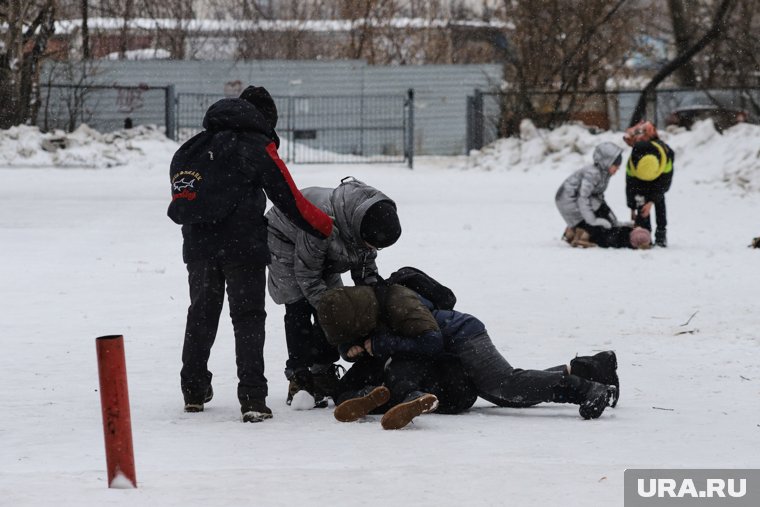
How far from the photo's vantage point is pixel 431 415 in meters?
5.79

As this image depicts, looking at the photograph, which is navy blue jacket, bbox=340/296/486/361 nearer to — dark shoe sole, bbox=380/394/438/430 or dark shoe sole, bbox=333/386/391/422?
dark shoe sole, bbox=333/386/391/422

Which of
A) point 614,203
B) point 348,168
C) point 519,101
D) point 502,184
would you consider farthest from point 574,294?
point 519,101

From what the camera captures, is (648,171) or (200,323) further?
(648,171)

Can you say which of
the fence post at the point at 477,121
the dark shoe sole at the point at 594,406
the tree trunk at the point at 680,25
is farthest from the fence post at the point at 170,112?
the dark shoe sole at the point at 594,406

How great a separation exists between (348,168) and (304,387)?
2016 centimetres

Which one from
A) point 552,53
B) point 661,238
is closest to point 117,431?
point 661,238

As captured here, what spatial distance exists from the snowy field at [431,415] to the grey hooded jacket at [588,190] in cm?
43

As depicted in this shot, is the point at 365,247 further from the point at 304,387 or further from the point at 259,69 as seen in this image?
the point at 259,69

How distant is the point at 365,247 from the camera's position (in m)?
5.74

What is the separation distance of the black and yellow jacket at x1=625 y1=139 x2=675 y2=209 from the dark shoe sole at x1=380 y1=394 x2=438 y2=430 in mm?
8758

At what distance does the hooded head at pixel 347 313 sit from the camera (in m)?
5.48

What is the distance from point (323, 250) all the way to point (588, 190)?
7.83 metres

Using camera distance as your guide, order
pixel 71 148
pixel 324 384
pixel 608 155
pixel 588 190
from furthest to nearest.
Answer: pixel 71 148 < pixel 588 190 < pixel 608 155 < pixel 324 384

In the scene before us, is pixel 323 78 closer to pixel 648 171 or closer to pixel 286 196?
pixel 648 171
